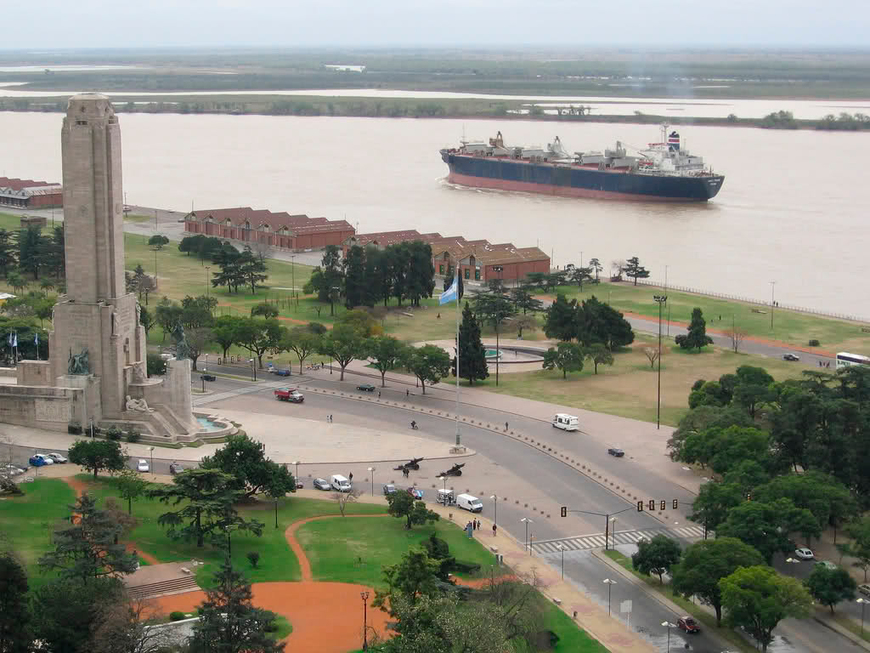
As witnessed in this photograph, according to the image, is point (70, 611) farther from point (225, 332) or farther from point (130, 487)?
point (225, 332)

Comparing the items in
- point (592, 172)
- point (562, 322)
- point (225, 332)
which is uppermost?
point (592, 172)

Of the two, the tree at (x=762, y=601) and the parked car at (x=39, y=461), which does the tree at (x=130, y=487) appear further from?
the tree at (x=762, y=601)

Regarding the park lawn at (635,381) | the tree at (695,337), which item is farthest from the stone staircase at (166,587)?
the tree at (695,337)

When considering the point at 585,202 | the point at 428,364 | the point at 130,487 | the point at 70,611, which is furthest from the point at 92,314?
the point at 585,202

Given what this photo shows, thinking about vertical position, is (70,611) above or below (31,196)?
below

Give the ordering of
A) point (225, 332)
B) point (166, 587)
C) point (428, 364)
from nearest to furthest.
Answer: point (166, 587) → point (428, 364) → point (225, 332)

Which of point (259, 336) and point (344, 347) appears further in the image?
point (259, 336)

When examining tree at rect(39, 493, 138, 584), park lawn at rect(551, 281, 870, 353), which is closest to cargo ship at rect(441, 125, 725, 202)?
park lawn at rect(551, 281, 870, 353)
